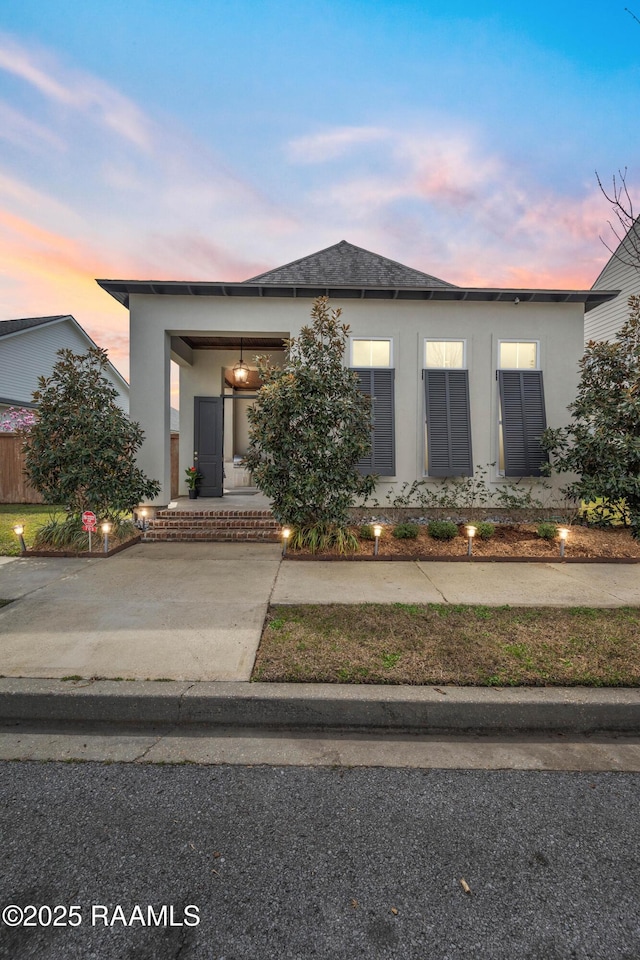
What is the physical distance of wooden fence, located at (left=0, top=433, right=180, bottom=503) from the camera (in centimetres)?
1030

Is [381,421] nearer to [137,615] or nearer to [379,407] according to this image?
[379,407]

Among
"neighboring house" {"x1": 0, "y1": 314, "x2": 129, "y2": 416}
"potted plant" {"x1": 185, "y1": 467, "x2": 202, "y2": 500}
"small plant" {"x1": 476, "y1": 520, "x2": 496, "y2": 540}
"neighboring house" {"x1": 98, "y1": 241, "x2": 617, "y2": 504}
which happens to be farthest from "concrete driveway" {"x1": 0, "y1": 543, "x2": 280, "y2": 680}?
"neighboring house" {"x1": 0, "y1": 314, "x2": 129, "y2": 416}

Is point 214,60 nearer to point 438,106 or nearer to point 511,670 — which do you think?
point 438,106

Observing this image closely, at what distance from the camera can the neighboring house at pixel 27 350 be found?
1474cm

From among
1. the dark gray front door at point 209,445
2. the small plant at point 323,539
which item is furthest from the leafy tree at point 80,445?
the dark gray front door at point 209,445

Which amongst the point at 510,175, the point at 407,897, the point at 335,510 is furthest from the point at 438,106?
the point at 407,897

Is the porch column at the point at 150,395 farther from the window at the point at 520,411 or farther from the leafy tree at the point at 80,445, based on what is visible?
the window at the point at 520,411

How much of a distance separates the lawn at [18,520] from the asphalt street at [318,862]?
17.3ft

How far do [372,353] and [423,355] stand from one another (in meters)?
1.00

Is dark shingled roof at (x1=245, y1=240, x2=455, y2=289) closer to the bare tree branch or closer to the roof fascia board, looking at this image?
the roof fascia board

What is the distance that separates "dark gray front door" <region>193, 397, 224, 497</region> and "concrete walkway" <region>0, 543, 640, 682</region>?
9.85ft

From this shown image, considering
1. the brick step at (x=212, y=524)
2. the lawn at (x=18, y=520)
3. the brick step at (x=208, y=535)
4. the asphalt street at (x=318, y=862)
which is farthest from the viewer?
the brick step at (x=212, y=524)

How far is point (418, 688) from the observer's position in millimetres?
2529

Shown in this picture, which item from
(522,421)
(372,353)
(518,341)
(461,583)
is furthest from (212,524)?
(518,341)
